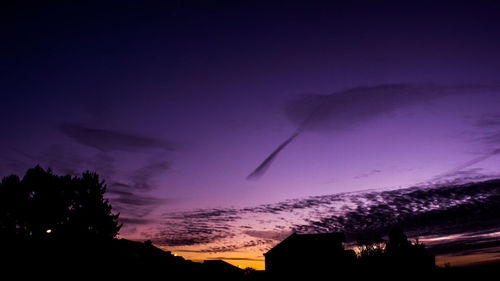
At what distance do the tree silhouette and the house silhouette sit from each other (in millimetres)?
27487

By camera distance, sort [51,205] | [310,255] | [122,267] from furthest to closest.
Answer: [51,205] → [310,255] → [122,267]

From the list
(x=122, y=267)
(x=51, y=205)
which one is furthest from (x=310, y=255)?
(x=51, y=205)

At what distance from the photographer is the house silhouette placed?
40.7 metres

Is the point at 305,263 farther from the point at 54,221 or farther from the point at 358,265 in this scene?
the point at 54,221

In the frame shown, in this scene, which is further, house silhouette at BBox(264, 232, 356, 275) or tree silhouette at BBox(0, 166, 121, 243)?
tree silhouette at BBox(0, 166, 121, 243)

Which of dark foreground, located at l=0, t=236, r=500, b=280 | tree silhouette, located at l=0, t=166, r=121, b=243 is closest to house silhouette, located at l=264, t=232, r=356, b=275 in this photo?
dark foreground, located at l=0, t=236, r=500, b=280

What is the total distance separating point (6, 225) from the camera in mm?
45938

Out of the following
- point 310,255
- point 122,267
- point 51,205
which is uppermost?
point 51,205

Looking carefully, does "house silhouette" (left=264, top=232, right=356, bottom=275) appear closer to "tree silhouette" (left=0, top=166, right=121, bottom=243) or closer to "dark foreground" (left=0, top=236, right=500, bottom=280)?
"dark foreground" (left=0, top=236, right=500, bottom=280)

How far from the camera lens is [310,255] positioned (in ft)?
137

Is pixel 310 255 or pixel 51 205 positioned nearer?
pixel 310 255

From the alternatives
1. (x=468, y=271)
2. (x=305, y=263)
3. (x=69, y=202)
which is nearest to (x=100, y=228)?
(x=69, y=202)

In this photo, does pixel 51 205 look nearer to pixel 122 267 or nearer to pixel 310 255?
pixel 122 267

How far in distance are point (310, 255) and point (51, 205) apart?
40048 mm
